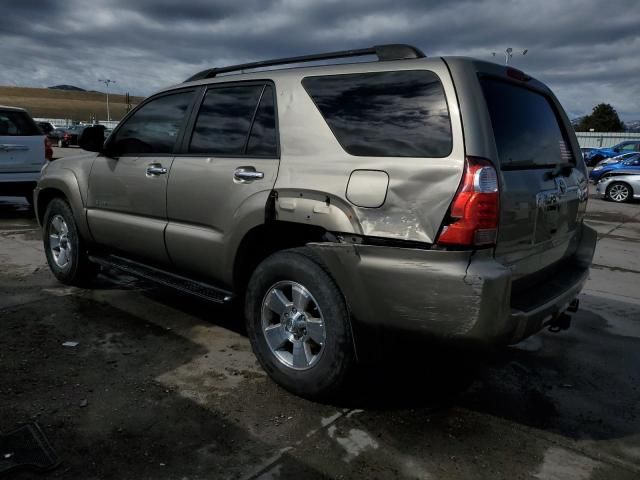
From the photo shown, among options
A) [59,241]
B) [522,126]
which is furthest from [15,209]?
[522,126]

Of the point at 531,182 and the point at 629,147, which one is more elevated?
the point at 629,147

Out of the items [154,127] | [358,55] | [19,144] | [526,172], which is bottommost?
[19,144]

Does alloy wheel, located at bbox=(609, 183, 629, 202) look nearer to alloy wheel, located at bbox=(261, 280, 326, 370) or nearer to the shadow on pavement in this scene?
the shadow on pavement

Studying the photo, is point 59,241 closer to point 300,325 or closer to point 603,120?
point 300,325

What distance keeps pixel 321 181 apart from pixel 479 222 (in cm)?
86

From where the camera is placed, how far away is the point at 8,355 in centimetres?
354

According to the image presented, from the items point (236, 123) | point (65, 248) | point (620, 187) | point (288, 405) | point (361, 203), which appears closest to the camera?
point (361, 203)

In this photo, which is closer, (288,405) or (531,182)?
(531,182)

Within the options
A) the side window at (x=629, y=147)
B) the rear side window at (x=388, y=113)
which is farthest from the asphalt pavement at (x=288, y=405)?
the side window at (x=629, y=147)

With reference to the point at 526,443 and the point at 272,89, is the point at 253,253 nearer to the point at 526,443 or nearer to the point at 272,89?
the point at 272,89

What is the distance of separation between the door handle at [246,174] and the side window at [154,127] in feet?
2.71

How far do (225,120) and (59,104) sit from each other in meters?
136

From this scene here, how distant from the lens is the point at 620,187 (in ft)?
51.2

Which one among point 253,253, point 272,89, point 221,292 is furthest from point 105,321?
point 272,89
